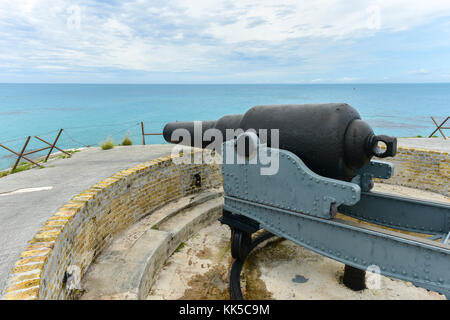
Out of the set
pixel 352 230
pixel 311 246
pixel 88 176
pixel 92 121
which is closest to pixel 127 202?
pixel 88 176

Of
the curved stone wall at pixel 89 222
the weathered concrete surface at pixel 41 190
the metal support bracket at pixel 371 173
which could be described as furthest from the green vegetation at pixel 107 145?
the metal support bracket at pixel 371 173

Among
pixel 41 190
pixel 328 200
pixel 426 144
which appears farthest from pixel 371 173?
pixel 426 144

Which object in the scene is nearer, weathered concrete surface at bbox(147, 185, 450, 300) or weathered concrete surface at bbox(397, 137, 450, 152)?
weathered concrete surface at bbox(147, 185, 450, 300)

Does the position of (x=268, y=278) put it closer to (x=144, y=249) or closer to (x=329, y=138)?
(x=144, y=249)

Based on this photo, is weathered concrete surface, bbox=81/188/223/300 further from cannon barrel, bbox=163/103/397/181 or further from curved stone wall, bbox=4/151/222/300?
cannon barrel, bbox=163/103/397/181

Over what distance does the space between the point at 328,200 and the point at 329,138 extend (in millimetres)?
630

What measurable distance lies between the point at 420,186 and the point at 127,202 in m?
6.20

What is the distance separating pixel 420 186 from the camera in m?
6.61

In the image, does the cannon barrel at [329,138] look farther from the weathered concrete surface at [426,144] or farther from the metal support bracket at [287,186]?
the weathered concrete surface at [426,144]

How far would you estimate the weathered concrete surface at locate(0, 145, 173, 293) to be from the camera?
2.77 metres

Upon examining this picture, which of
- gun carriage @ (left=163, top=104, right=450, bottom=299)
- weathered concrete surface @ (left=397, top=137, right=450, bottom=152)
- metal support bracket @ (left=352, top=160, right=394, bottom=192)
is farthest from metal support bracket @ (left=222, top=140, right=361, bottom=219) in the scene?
weathered concrete surface @ (left=397, top=137, right=450, bottom=152)

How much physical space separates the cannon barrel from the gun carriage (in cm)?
1

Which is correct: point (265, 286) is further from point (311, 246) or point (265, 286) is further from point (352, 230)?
point (352, 230)

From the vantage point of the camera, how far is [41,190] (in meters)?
4.28
